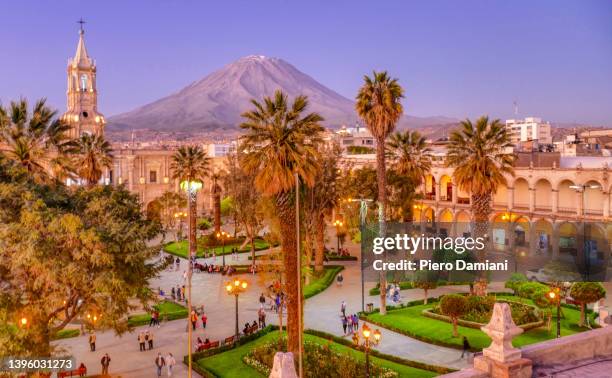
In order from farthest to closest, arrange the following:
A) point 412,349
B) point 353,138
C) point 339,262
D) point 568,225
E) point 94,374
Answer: point 353,138, point 339,262, point 568,225, point 412,349, point 94,374

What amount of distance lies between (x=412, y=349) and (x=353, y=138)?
3116 inches

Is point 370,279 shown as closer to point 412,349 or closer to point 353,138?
point 412,349

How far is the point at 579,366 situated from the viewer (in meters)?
10.3

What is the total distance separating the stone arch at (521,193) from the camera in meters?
48.2

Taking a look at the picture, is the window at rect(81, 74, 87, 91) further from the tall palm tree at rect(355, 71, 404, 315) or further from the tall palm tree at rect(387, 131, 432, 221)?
the tall palm tree at rect(355, 71, 404, 315)

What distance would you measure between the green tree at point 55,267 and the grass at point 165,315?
11.8m

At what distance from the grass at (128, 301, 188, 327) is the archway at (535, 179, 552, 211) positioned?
29.6m

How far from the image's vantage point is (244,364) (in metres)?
22.3

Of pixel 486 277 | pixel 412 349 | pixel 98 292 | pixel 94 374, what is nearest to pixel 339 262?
pixel 486 277

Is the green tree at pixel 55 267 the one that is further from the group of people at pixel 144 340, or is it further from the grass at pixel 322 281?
the grass at pixel 322 281

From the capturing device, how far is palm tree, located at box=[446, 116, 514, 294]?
30.0 m

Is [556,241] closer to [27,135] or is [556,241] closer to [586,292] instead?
[586,292]

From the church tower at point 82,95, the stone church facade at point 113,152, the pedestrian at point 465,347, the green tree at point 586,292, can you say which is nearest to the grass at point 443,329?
the pedestrian at point 465,347

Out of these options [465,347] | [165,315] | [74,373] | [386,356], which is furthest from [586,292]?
[74,373]
